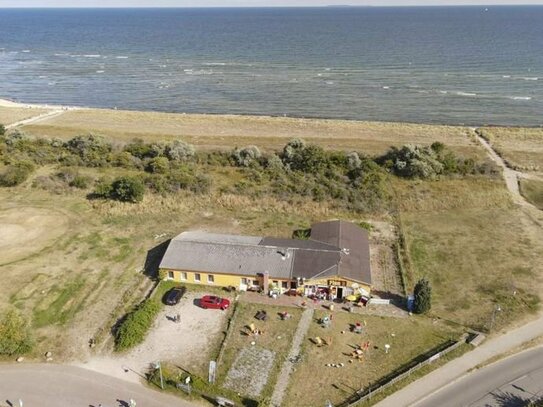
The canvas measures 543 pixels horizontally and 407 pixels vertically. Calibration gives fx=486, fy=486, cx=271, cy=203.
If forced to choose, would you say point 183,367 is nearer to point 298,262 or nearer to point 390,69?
point 298,262

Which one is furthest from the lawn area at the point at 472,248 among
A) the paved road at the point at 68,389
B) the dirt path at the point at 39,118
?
the dirt path at the point at 39,118

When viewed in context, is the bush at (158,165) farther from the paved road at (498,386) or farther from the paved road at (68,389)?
the paved road at (498,386)

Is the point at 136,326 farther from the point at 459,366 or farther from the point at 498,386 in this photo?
the point at 498,386

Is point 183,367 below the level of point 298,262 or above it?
below

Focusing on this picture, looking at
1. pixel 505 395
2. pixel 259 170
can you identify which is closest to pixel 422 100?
pixel 259 170

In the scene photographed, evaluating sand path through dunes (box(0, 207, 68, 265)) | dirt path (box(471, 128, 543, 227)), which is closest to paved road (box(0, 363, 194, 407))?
sand path through dunes (box(0, 207, 68, 265))

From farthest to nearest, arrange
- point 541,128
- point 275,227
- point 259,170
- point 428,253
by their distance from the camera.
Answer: point 541,128
point 259,170
point 275,227
point 428,253

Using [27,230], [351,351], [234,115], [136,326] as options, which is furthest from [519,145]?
[27,230]

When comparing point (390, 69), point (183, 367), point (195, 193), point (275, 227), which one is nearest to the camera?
point (183, 367)
